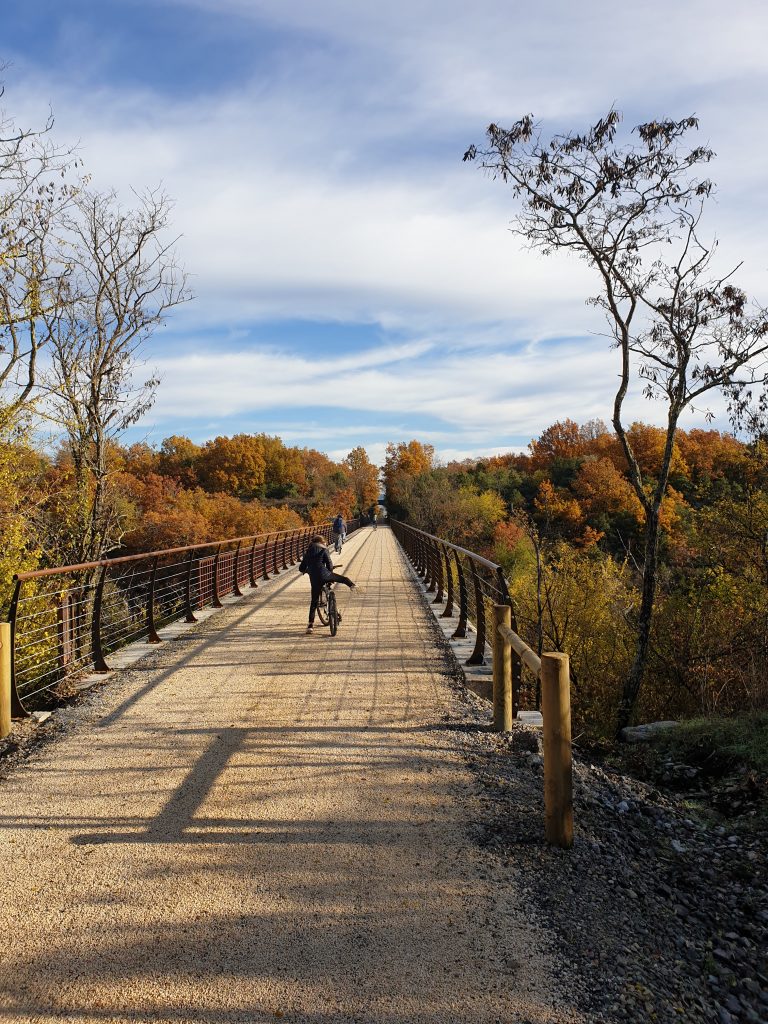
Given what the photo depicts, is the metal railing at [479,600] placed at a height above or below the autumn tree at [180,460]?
below

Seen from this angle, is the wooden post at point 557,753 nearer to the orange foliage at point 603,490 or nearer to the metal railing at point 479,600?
the metal railing at point 479,600

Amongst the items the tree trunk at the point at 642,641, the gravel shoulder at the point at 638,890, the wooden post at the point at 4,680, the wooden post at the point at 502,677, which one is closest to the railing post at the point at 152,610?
the wooden post at the point at 4,680

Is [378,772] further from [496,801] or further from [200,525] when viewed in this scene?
[200,525]

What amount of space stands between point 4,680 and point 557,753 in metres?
4.11

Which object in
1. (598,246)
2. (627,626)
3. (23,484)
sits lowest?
(627,626)

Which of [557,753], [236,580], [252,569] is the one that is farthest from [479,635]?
[252,569]

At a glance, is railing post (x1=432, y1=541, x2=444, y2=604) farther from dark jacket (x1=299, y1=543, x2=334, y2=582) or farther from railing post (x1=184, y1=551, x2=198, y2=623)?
railing post (x1=184, y1=551, x2=198, y2=623)

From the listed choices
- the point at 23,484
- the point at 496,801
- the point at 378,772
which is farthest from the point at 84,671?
the point at 23,484

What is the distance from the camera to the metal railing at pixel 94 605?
6441mm

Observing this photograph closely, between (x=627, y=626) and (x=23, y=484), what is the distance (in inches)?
490

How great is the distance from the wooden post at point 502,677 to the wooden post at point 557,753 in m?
1.79

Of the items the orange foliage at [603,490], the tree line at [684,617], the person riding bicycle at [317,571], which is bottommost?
the tree line at [684,617]

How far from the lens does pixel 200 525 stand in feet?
159

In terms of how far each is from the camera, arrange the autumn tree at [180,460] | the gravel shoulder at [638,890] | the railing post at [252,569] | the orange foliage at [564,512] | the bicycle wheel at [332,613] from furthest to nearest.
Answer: the autumn tree at [180,460], the orange foliage at [564,512], the railing post at [252,569], the bicycle wheel at [332,613], the gravel shoulder at [638,890]
